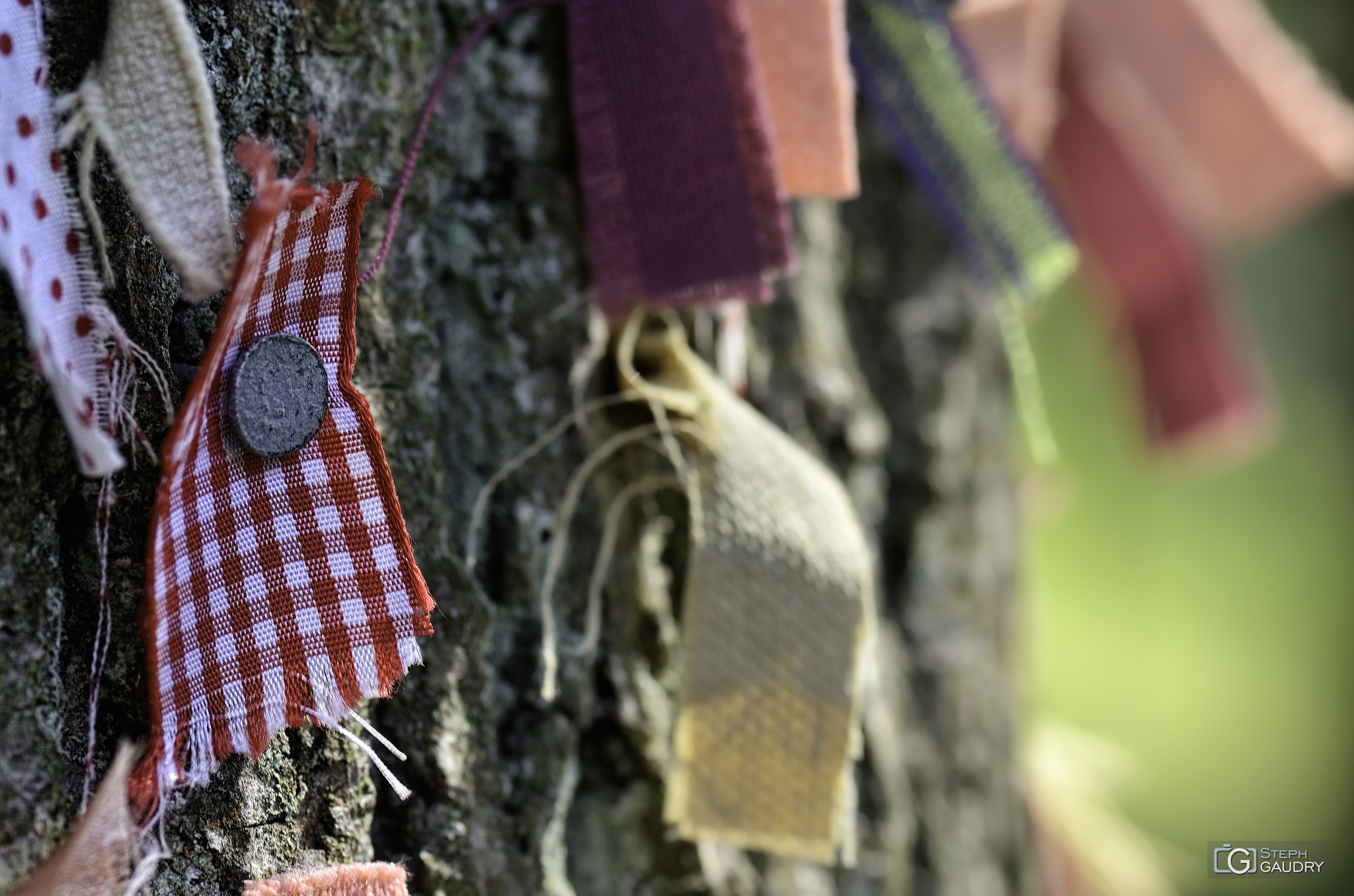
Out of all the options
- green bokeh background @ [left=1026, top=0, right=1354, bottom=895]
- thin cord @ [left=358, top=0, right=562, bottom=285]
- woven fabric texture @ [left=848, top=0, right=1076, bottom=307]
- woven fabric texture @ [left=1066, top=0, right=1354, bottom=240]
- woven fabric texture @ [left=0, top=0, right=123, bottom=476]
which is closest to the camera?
woven fabric texture @ [left=0, top=0, right=123, bottom=476]

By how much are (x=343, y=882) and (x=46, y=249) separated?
25cm

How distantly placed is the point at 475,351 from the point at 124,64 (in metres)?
0.21

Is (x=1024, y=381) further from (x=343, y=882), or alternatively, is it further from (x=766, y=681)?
(x=343, y=882)

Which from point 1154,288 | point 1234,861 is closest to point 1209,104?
point 1154,288

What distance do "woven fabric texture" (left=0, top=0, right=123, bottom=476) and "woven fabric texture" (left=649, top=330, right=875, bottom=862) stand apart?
0.86 feet

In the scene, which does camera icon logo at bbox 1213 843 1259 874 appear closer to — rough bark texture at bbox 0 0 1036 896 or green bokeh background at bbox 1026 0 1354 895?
rough bark texture at bbox 0 0 1036 896

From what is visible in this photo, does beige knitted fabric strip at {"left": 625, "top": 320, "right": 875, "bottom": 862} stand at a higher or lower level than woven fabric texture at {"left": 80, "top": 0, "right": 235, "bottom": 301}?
lower

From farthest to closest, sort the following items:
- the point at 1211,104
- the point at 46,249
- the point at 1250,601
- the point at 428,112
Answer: the point at 1250,601, the point at 1211,104, the point at 428,112, the point at 46,249

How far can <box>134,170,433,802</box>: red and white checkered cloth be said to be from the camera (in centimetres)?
38

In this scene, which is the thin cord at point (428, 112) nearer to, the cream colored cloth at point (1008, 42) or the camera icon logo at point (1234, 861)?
the cream colored cloth at point (1008, 42)

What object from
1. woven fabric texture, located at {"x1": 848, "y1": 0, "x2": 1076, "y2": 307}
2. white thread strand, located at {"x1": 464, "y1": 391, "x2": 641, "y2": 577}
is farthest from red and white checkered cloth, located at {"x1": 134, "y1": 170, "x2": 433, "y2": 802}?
woven fabric texture, located at {"x1": 848, "y1": 0, "x2": 1076, "y2": 307}

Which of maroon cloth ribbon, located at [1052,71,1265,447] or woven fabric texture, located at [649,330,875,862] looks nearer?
woven fabric texture, located at [649,330,875,862]

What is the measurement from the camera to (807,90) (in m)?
0.55

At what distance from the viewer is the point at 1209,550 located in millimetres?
2383
